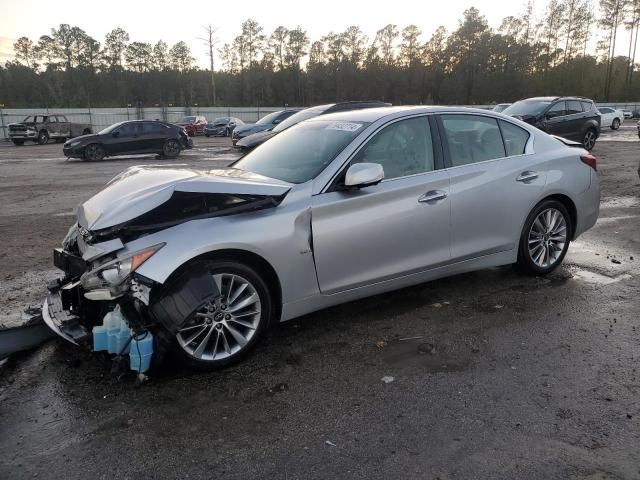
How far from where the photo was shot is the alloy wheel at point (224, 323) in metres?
3.37

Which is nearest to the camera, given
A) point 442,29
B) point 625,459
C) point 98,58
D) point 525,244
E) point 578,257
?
point 625,459

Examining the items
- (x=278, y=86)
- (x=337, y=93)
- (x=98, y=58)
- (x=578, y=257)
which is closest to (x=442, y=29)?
(x=337, y=93)

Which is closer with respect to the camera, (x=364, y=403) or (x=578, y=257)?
(x=364, y=403)

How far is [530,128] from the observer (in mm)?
5137

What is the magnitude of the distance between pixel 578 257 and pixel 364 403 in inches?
151

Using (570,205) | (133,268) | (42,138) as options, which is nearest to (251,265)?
(133,268)

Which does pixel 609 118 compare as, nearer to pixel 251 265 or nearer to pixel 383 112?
pixel 383 112

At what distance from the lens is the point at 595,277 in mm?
5137

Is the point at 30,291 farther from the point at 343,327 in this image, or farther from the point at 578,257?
the point at 578,257

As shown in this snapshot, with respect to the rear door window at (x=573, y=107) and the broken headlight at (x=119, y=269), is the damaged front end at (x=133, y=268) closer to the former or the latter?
the broken headlight at (x=119, y=269)

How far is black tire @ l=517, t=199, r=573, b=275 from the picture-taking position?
16.0 feet

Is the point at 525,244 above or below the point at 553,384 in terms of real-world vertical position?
above

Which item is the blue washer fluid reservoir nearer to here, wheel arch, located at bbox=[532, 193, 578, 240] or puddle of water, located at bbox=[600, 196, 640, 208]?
wheel arch, located at bbox=[532, 193, 578, 240]

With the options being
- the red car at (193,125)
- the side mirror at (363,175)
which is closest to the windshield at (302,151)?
the side mirror at (363,175)
